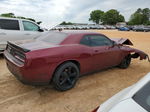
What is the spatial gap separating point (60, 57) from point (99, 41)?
165 centimetres

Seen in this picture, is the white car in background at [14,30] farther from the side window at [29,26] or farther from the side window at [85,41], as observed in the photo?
the side window at [85,41]

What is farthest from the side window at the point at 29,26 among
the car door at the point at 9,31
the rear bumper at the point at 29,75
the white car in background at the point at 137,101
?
the white car in background at the point at 137,101

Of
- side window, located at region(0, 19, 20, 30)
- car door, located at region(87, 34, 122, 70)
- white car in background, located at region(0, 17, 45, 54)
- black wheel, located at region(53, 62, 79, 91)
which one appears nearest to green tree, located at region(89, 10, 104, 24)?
white car in background, located at region(0, 17, 45, 54)

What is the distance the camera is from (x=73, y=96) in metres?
3.78

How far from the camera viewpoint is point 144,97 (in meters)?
1.67

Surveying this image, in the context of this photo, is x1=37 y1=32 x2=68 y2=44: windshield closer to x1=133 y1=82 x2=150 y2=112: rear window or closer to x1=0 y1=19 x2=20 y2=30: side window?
x1=133 y1=82 x2=150 y2=112: rear window

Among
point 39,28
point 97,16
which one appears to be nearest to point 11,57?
point 39,28

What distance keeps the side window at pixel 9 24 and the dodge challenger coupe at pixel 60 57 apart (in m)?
2.98

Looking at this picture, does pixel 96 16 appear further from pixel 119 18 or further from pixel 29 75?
pixel 29 75

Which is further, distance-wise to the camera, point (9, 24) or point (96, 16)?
point (96, 16)

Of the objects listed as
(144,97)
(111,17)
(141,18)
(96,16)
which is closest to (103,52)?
(144,97)

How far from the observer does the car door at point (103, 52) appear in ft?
15.1

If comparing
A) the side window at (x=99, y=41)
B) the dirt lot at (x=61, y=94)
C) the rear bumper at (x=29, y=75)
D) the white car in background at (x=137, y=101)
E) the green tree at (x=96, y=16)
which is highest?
the green tree at (x=96, y=16)

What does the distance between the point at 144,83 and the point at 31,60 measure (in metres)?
2.23
